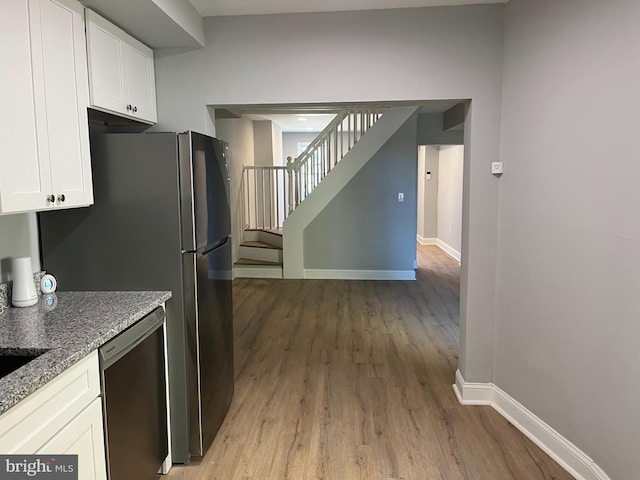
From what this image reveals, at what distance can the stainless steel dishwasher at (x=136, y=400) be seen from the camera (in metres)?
1.73

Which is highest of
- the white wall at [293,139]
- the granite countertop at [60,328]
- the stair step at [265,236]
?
the white wall at [293,139]

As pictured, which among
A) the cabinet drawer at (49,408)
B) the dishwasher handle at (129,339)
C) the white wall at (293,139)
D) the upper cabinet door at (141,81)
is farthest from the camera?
the white wall at (293,139)

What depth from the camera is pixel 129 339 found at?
6.06 feet

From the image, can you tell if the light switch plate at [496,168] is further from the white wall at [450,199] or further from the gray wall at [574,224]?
the white wall at [450,199]

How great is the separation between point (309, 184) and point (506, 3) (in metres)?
4.56

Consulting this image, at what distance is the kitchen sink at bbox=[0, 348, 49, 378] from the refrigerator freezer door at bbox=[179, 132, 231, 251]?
801 mm

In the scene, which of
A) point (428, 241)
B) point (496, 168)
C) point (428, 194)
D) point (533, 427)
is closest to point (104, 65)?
point (496, 168)

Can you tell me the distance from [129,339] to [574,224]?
7.15 feet

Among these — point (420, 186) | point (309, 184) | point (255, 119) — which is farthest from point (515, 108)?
point (420, 186)

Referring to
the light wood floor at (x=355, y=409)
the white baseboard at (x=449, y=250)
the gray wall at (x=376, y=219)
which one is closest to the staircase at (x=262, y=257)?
the gray wall at (x=376, y=219)

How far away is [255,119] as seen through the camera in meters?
8.30

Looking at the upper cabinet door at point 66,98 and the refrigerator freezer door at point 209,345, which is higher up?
the upper cabinet door at point 66,98

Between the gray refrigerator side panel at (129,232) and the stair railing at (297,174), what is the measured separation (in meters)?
4.32

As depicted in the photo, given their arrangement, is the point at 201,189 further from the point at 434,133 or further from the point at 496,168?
the point at 434,133
